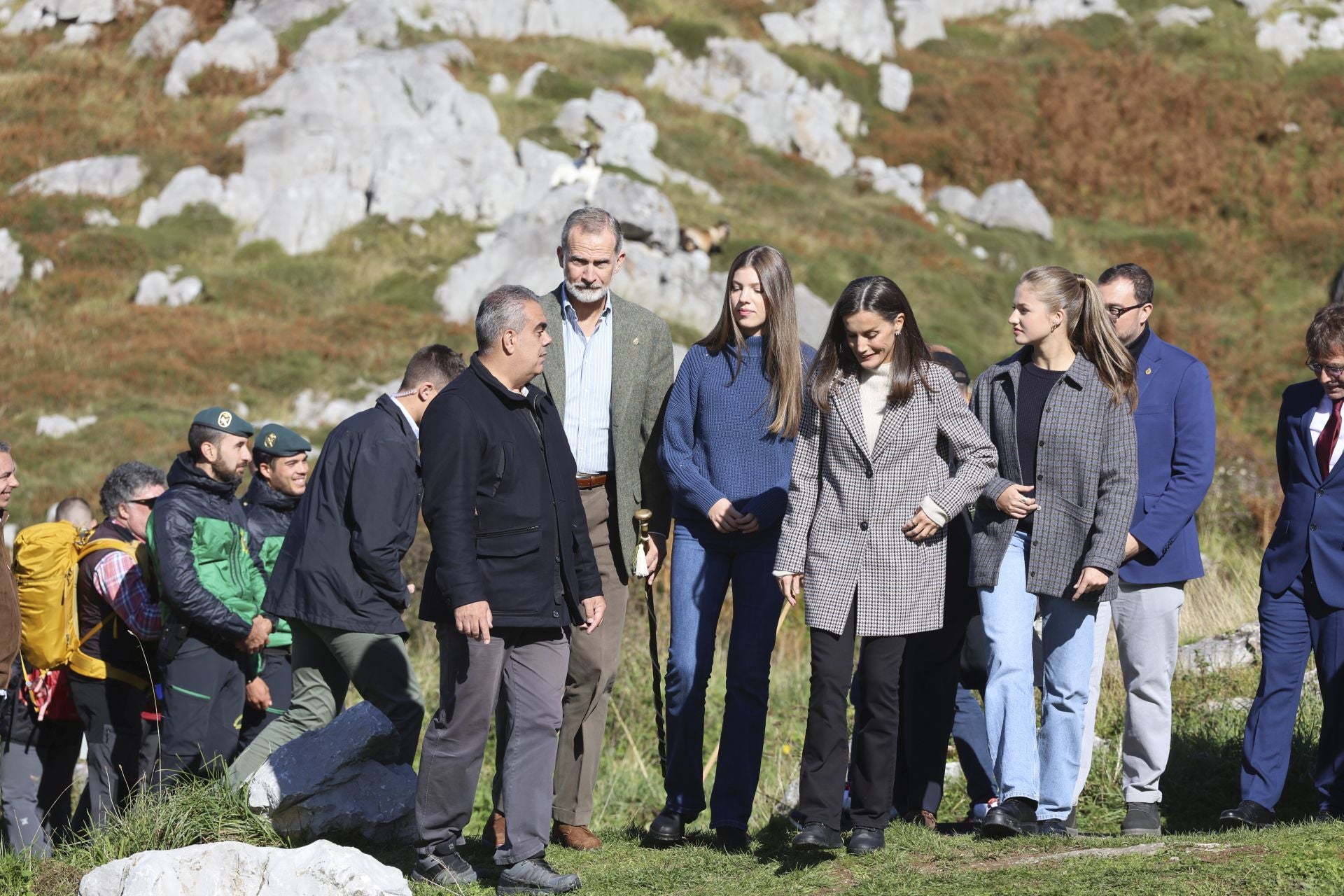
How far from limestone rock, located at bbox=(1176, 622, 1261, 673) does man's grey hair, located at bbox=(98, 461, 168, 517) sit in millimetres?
5740

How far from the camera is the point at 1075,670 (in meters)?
4.55

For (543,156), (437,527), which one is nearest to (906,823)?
(437,527)

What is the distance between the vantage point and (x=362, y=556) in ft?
16.4

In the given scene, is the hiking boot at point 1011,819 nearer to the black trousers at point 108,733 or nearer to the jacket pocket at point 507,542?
the jacket pocket at point 507,542

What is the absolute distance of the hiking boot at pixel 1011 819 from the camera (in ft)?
14.4

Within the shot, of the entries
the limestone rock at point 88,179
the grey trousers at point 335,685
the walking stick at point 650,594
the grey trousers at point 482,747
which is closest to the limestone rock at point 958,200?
the limestone rock at point 88,179

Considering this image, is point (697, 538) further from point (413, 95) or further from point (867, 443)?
point (413, 95)

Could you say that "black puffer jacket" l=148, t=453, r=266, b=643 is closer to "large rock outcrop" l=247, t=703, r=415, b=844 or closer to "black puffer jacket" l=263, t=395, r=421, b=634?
"black puffer jacket" l=263, t=395, r=421, b=634

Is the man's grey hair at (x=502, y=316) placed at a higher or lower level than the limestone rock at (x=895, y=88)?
lower

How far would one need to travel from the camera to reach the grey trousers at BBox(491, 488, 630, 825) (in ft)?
16.8

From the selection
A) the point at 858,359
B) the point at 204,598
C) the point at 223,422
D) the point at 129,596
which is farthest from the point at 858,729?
the point at 129,596

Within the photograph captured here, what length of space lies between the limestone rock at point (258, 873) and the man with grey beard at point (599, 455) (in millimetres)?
1171

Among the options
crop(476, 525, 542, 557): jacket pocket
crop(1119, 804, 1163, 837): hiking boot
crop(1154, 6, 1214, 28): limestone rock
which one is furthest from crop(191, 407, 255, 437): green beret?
crop(1154, 6, 1214, 28): limestone rock

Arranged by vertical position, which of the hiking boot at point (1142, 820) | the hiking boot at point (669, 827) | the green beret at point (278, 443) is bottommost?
the hiking boot at point (669, 827)
